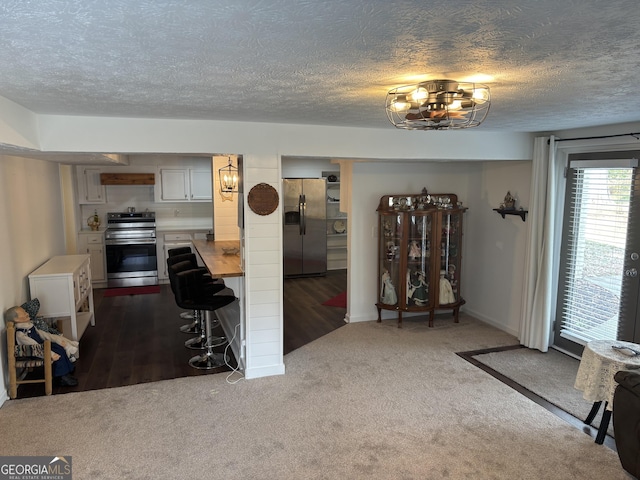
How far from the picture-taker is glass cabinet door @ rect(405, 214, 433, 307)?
5.58 meters

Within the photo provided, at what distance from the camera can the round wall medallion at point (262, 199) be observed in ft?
13.3

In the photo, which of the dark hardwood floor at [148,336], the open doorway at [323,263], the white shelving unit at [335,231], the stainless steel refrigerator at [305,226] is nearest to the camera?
the dark hardwood floor at [148,336]

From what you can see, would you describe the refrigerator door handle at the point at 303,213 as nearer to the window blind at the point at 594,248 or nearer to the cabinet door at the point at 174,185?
the cabinet door at the point at 174,185

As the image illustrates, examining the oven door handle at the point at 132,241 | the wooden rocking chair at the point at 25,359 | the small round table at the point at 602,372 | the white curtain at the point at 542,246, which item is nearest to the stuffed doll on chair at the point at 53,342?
the wooden rocking chair at the point at 25,359

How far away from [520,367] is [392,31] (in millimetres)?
3889

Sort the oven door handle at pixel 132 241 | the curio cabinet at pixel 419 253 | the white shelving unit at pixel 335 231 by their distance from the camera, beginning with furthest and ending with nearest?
the white shelving unit at pixel 335 231
the oven door handle at pixel 132 241
the curio cabinet at pixel 419 253

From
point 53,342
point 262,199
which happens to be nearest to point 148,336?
point 53,342

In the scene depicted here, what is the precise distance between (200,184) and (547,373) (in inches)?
230

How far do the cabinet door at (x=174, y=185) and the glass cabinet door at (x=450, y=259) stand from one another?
14.3ft

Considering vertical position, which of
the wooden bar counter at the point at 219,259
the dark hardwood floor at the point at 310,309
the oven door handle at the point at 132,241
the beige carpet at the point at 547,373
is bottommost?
the beige carpet at the point at 547,373

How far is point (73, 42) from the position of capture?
1.62 meters

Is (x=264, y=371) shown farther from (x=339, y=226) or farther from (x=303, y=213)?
(x=339, y=226)

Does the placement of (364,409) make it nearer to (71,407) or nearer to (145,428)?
(145,428)

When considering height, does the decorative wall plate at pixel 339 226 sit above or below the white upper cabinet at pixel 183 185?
below
